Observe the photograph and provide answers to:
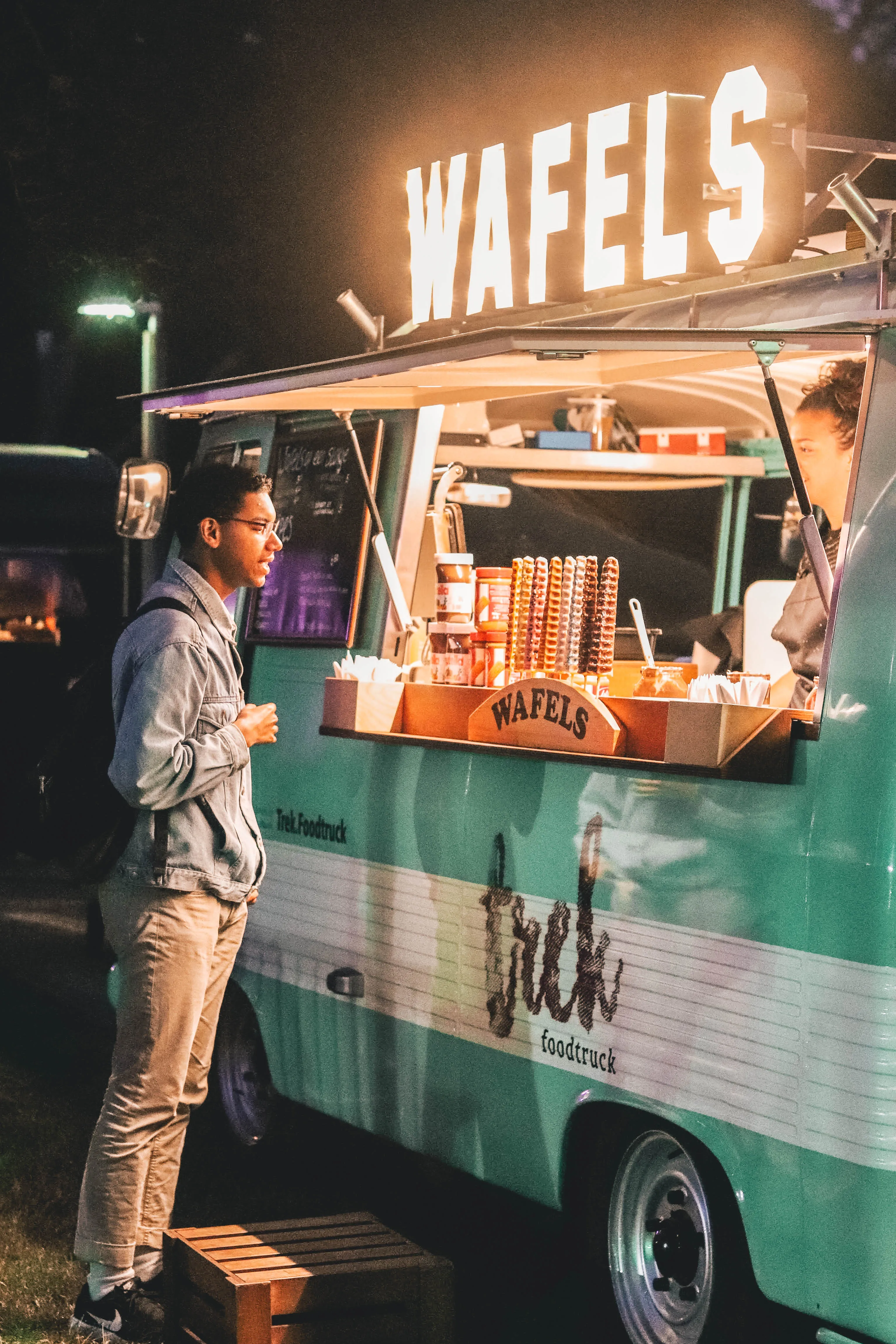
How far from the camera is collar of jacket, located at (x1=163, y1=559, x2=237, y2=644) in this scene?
4.99 meters

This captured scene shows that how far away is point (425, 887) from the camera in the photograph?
5.28 metres

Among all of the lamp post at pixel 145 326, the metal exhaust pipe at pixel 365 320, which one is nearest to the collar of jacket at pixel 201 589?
the metal exhaust pipe at pixel 365 320

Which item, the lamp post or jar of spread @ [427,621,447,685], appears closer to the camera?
jar of spread @ [427,621,447,685]

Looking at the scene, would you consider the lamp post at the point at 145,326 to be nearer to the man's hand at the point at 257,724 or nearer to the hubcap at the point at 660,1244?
the man's hand at the point at 257,724

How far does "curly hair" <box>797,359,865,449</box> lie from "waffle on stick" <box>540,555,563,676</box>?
2.67ft

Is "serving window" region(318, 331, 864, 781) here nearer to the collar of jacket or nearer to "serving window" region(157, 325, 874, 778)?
"serving window" region(157, 325, 874, 778)

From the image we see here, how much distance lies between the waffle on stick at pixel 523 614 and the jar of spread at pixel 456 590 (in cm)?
23

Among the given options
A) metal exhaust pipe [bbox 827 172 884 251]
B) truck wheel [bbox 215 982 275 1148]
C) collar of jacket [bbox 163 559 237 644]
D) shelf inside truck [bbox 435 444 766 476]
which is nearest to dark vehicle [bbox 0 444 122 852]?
shelf inside truck [bbox 435 444 766 476]

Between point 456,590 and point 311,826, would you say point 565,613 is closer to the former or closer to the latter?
point 456,590

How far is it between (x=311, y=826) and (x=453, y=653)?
2.98 ft

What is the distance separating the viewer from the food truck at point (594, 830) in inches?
151

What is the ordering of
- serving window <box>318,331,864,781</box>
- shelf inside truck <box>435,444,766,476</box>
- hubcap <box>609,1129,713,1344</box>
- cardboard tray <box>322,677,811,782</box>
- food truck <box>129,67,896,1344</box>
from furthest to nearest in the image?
shelf inside truck <box>435,444,766,476</box> < serving window <box>318,331,864,781</box> < hubcap <box>609,1129,713,1344</box> < cardboard tray <box>322,677,811,782</box> < food truck <box>129,67,896,1344</box>

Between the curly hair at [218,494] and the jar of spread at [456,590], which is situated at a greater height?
the curly hair at [218,494]

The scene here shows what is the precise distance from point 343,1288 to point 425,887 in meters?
1.23
